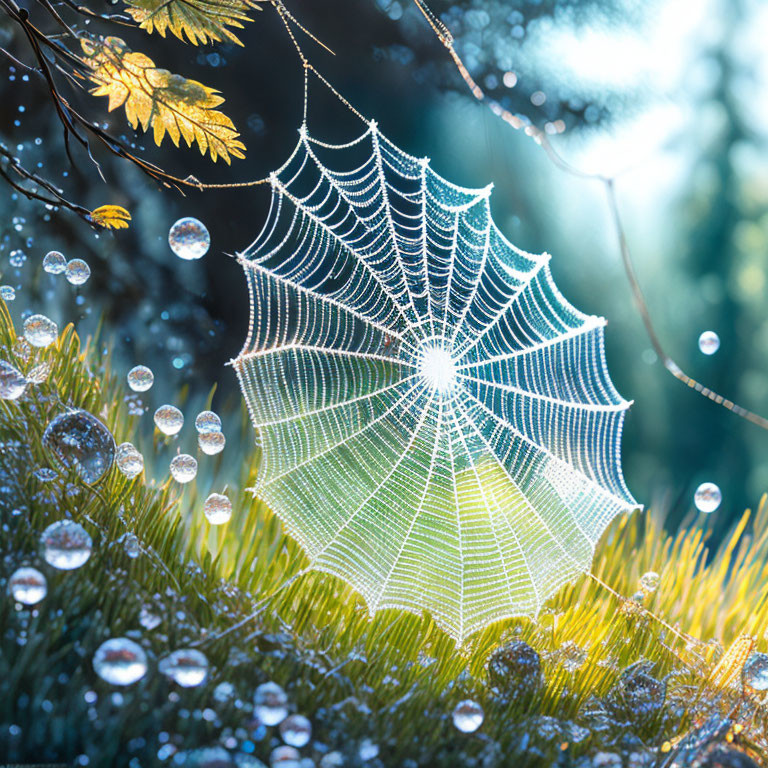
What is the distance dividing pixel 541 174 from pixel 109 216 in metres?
0.94

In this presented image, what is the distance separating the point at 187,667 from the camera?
867mm

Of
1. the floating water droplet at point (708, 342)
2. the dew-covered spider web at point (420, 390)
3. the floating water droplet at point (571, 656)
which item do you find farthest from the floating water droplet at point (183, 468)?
the floating water droplet at point (708, 342)

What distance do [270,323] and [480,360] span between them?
1.25ft

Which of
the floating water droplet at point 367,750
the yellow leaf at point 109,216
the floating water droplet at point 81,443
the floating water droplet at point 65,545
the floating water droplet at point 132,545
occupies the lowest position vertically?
the floating water droplet at point 367,750

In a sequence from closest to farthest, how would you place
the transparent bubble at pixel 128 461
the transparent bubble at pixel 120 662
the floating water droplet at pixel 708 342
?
the transparent bubble at pixel 120 662 → the transparent bubble at pixel 128 461 → the floating water droplet at pixel 708 342

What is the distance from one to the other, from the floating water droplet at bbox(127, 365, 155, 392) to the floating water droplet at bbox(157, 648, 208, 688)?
527mm

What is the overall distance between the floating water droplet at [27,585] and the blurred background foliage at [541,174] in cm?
57

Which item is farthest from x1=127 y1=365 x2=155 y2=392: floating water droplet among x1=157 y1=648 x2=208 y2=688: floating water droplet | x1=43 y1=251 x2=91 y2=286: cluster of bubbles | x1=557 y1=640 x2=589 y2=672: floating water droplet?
x1=557 y1=640 x2=589 y2=672: floating water droplet

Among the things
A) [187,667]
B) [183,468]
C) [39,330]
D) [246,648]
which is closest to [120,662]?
[187,667]

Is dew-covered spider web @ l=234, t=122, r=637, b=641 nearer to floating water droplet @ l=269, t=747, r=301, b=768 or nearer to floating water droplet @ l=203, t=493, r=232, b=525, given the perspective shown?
floating water droplet @ l=203, t=493, r=232, b=525

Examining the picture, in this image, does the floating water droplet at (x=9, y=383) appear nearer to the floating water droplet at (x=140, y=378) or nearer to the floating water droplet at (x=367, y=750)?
the floating water droplet at (x=140, y=378)

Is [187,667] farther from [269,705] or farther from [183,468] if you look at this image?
[183,468]

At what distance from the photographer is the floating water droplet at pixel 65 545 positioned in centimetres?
88

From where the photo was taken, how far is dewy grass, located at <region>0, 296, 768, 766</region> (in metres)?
0.86
